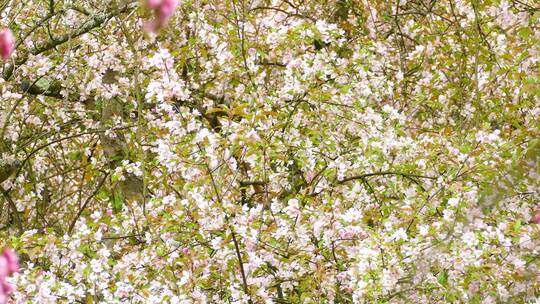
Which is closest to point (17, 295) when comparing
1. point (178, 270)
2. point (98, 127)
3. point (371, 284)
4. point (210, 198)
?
point (178, 270)

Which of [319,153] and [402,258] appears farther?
[319,153]

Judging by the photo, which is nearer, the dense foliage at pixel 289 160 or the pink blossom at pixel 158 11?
the pink blossom at pixel 158 11

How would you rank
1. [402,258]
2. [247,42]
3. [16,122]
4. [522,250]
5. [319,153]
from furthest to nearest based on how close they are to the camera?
[16,122], [247,42], [319,153], [402,258], [522,250]

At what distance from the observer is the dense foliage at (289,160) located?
144 inches

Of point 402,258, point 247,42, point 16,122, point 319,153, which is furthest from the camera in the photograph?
point 16,122

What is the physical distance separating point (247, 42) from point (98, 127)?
198cm

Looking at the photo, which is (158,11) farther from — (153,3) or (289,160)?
(289,160)

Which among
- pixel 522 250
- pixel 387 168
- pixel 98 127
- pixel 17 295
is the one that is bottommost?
pixel 522 250

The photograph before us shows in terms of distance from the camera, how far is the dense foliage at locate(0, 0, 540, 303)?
12.0ft

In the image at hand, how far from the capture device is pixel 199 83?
6617 mm

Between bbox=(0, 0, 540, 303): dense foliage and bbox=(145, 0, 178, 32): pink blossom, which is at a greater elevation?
bbox=(0, 0, 540, 303): dense foliage

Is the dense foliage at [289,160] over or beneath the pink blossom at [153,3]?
over

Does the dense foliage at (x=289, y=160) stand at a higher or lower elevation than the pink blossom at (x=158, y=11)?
higher

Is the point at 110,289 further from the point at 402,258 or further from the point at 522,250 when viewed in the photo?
the point at 522,250
